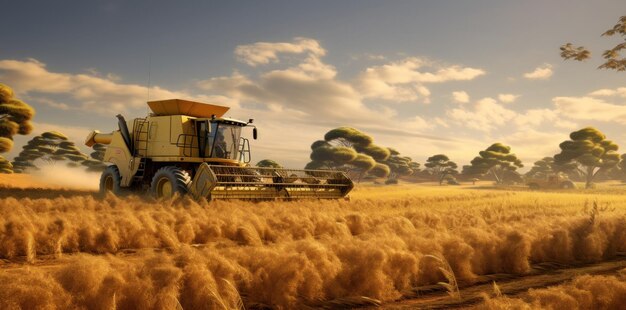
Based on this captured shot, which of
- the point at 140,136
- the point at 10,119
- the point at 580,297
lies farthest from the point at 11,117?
the point at 580,297

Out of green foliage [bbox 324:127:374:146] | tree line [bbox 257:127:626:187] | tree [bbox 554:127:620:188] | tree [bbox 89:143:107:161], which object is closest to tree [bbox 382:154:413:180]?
tree line [bbox 257:127:626:187]

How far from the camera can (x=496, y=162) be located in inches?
2997

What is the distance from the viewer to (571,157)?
64.8m

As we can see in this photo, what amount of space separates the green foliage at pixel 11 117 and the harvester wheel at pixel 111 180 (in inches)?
615

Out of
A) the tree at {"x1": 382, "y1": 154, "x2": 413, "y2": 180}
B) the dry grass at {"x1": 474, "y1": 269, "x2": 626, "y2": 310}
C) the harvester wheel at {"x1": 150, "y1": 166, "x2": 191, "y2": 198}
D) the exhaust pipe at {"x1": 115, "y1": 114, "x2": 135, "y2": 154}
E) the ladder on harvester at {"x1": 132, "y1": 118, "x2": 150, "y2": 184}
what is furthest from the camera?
the tree at {"x1": 382, "y1": 154, "x2": 413, "y2": 180}

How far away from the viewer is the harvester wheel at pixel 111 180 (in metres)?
17.0

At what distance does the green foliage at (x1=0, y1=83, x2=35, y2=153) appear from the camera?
95.6 feet

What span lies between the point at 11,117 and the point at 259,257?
31.1 m

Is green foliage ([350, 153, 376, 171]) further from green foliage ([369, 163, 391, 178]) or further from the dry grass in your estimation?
the dry grass

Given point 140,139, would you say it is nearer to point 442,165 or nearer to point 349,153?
point 349,153

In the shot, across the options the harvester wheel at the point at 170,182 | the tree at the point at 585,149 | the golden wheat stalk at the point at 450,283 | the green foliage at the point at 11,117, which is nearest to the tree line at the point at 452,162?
the tree at the point at 585,149

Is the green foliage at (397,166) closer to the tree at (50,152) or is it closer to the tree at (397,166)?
the tree at (397,166)

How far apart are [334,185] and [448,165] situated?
73.5m

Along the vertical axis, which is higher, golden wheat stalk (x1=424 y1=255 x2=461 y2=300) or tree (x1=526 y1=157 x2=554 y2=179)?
tree (x1=526 y1=157 x2=554 y2=179)
